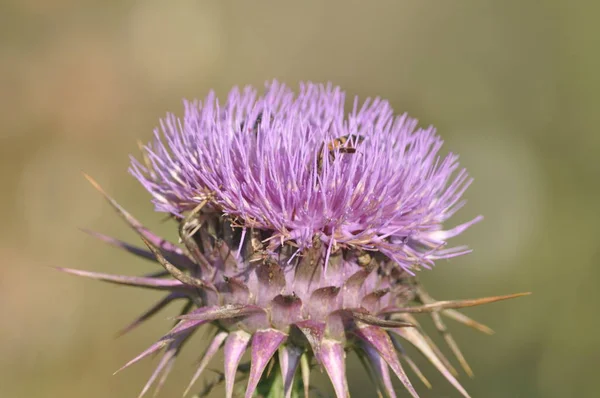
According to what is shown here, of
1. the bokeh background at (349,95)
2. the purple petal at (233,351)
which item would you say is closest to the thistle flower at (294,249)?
the purple petal at (233,351)

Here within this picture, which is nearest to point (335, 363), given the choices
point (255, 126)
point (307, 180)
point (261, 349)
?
point (261, 349)

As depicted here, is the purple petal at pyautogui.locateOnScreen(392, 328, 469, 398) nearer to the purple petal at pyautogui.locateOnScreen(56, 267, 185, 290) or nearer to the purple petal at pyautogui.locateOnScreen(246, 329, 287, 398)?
the purple petal at pyautogui.locateOnScreen(246, 329, 287, 398)

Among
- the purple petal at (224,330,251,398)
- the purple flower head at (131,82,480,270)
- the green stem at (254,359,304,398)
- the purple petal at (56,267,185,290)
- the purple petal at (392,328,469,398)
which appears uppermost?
the purple flower head at (131,82,480,270)

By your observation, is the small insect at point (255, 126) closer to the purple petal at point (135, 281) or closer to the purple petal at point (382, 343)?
the purple petal at point (135, 281)

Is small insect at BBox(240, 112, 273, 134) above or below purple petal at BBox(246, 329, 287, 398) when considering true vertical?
above

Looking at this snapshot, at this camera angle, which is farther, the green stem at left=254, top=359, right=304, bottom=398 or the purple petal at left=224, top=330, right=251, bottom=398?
the green stem at left=254, top=359, right=304, bottom=398

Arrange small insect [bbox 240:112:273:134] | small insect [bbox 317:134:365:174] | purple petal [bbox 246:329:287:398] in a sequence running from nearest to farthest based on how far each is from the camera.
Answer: purple petal [bbox 246:329:287:398], small insect [bbox 317:134:365:174], small insect [bbox 240:112:273:134]

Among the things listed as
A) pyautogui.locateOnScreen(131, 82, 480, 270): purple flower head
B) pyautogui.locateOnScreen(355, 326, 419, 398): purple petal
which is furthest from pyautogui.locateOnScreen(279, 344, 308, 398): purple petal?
pyautogui.locateOnScreen(131, 82, 480, 270): purple flower head
